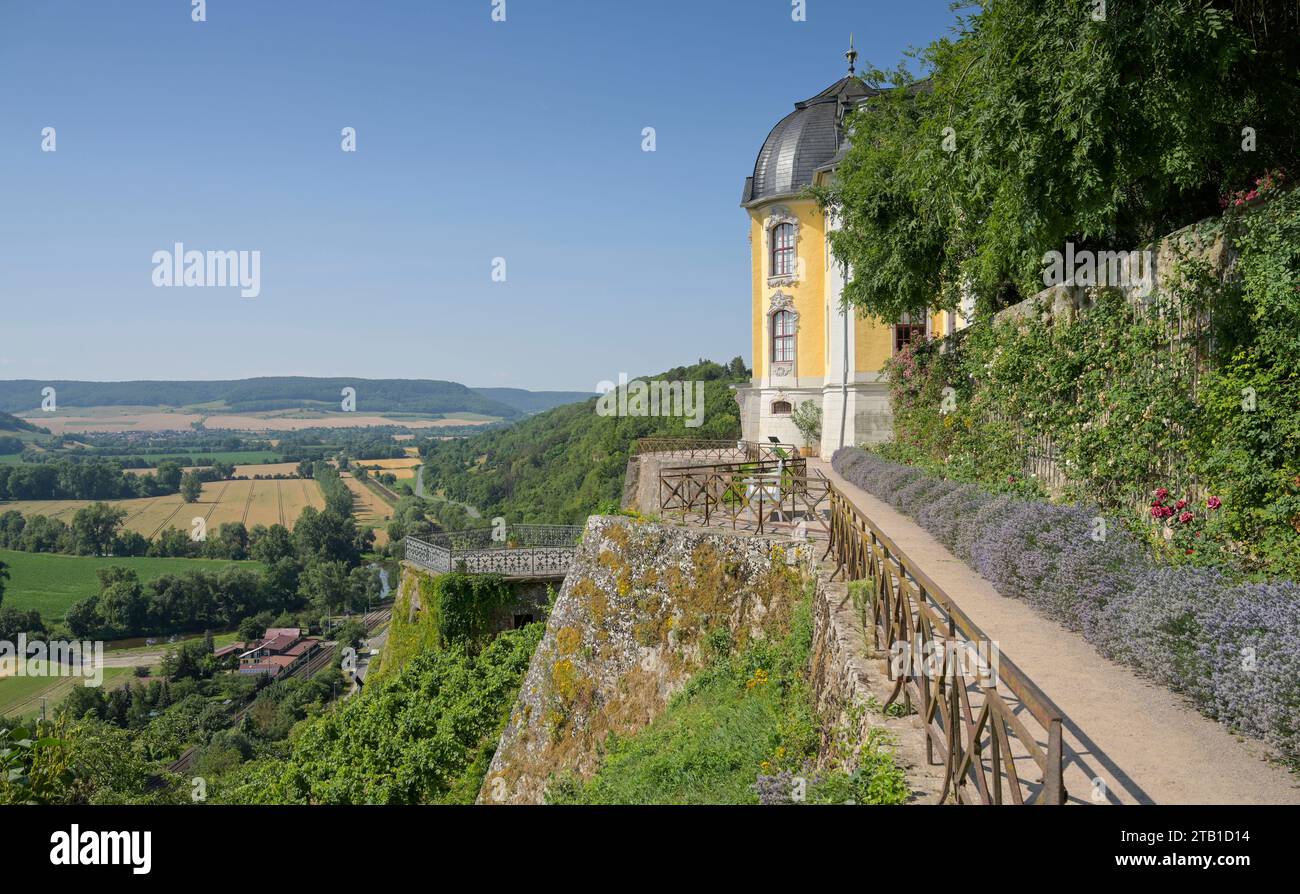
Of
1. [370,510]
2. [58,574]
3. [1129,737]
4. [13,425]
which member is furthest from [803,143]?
[13,425]

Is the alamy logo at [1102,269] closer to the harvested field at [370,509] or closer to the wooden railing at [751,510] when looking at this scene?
the wooden railing at [751,510]

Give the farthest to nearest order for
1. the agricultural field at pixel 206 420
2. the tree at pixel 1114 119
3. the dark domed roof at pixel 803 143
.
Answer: the agricultural field at pixel 206 420 < the dark domed roof at pixel 803 143 < the tree at pixel 1114 119

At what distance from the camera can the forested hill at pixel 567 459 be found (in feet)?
137

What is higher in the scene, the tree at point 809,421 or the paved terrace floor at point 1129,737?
the tree at point 809,421

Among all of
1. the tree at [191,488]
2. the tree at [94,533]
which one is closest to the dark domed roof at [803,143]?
the tree at [94,533]

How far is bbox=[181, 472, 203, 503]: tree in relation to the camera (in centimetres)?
8931

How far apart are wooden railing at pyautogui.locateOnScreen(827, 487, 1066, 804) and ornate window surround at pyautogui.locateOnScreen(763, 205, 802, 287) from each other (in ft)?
67.3

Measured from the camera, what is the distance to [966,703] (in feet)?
11.6

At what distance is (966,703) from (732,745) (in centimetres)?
428

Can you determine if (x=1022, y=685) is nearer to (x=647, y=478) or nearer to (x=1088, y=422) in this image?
(x=1088, y=422)

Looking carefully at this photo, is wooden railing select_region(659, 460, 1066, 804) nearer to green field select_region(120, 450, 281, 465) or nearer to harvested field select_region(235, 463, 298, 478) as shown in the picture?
harvested field select_region(235, 463, 298, 478)
